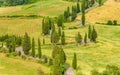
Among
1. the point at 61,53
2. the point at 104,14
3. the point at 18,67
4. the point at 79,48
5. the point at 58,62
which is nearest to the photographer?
the point at 58,62

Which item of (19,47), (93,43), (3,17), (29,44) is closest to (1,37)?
(19,47)

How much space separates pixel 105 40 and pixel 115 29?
17.9 metres

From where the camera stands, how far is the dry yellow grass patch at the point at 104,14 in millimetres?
175875

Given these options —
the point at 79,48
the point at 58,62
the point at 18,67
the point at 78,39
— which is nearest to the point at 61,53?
the point at 18,67

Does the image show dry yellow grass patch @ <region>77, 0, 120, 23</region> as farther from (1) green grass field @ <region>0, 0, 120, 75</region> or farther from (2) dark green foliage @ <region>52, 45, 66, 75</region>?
(2) dark green foliage @ <region>52, 45, 66, 75</region>

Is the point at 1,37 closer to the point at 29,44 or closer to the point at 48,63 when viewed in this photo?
the point at 29,44

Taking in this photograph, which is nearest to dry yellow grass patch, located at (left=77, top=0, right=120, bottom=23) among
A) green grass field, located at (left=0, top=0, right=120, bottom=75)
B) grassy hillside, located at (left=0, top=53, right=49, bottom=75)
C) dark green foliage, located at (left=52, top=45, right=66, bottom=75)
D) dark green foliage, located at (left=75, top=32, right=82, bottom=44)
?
green grass field, located at (left=0, top=0, right=120, bottom=75)

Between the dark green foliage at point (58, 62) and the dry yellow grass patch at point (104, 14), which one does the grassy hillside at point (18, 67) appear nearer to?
the dark green foliage at point (58, 62)

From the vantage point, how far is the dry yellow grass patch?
175875mm

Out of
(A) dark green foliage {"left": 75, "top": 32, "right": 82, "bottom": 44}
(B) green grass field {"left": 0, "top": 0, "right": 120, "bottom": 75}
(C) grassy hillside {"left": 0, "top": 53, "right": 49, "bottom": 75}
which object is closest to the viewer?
(C) grassy hillside {"left": 0, "top": 53, "right": 49, "bottom": 75}

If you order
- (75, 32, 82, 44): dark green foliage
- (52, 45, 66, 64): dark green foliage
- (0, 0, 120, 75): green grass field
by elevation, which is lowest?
(0, 0, 120, 75): green grass field

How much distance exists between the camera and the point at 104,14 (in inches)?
7111

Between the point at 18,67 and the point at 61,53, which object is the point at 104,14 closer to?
the point at 61,53

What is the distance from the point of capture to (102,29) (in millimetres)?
157875
